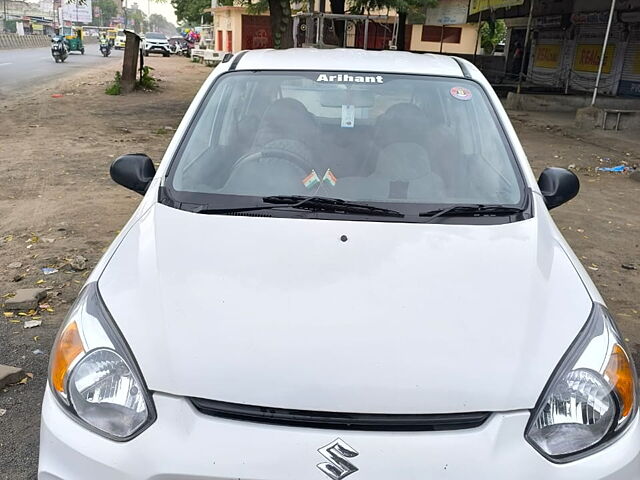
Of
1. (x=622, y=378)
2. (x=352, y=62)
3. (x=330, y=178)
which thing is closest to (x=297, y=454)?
(x=622, y=378)

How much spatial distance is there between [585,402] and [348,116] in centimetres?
178

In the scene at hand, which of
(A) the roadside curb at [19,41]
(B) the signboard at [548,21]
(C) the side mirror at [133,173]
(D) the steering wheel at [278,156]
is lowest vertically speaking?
(A) the roadside curb at [19,41]

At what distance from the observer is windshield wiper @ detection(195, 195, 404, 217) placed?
8.07ft

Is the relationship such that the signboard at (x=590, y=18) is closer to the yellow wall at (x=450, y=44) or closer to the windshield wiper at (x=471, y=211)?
the yellow wall at (x=450, y=44)

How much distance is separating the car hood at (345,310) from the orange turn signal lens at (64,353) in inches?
5.6

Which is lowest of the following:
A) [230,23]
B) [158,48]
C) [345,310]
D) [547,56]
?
[158,48]

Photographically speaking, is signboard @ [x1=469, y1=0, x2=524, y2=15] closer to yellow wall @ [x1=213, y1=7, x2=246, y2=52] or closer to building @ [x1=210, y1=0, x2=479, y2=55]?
building @ [x1=210, y1=0, x2=479, y2=55]

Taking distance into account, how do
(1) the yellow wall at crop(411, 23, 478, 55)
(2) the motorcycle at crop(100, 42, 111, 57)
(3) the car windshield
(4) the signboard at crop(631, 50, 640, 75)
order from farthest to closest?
1. (2) the motorcycle at crop(100, 42, 111, 57)
2. (1) the yellow wall at crop(411, 23, 478, 55)
3. (4) the signboard at crop(631, 50, 640, 75)
4. (3) the car windshield

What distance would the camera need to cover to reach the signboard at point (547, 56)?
23172 millimetres

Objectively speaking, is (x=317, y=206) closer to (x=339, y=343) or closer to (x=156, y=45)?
(x=339, y=343)

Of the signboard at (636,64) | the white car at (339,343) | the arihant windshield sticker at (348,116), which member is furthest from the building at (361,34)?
the white car at (339,343)

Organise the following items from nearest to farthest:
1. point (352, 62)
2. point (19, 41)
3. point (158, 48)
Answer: point (352, 62)
point (158, 48)
point (19, 41)

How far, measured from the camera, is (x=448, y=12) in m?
22.9

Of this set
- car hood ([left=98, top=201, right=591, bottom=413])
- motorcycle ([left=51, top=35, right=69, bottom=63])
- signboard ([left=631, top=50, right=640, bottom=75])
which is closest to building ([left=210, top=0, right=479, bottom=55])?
motorcycle ([left=51, top=35, right=69, bottom=63])
